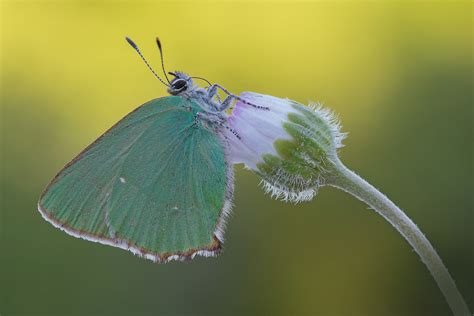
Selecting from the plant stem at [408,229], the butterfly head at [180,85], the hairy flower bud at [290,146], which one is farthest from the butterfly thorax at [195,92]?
the plant stem at [408,229]

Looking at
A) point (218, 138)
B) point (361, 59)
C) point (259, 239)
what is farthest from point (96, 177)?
point (361, 59)

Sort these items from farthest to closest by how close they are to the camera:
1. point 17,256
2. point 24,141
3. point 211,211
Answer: point 24,141, point 17,256, point 211,211

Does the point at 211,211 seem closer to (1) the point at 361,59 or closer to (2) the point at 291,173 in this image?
(2) the point at 291,173

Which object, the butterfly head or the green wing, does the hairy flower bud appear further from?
the butterfly head

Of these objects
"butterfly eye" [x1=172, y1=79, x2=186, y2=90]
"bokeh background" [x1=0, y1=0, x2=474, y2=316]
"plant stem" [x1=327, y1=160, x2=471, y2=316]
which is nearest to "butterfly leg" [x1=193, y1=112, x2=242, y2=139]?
"butterfly eye" [x1=172, y1=79, x2=186, y2=90]

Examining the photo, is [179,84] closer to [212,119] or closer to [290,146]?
[212,119]

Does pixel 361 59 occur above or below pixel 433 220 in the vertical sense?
above

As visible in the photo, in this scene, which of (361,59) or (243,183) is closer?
(243,183)
